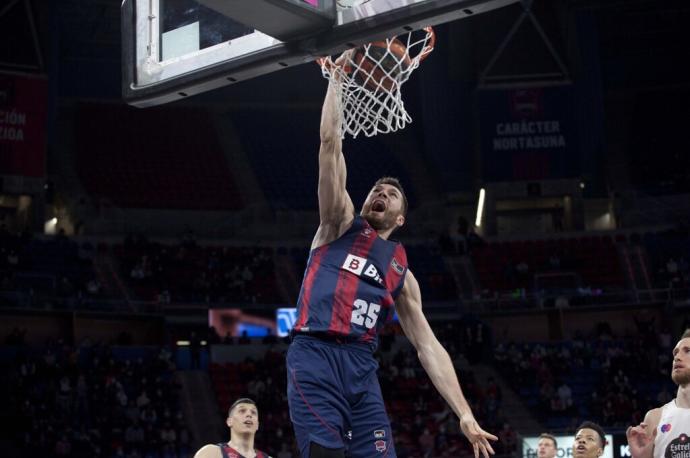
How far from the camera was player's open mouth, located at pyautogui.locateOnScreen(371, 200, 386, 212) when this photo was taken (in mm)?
5859

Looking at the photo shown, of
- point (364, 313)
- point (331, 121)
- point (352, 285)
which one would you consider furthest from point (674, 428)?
point (331, 121)

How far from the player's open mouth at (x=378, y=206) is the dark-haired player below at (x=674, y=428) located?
2224 millimetres

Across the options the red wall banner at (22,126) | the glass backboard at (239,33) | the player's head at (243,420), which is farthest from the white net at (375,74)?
the red wall banner at (22,126)

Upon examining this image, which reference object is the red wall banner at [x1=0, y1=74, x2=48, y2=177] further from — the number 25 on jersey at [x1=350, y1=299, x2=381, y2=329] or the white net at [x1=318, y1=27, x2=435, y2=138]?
the number 25 on jersey at [x1=350, y1=299, x2=381, y2=329]

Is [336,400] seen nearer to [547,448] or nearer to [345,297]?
[345,297]

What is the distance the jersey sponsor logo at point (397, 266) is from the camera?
228 inches

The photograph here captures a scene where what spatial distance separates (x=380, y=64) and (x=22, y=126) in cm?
2658

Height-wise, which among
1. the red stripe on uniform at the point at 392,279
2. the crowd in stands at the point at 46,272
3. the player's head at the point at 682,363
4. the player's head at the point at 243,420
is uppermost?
the crowd in stands at the point at 46,272

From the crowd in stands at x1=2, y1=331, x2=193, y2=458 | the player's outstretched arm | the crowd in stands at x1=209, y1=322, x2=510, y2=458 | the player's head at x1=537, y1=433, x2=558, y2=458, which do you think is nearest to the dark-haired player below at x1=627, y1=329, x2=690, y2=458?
the player's outstretched arm

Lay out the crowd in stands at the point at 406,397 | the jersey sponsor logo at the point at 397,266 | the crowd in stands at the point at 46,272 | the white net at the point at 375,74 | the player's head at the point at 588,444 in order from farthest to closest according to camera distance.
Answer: the crowd in stands at the point at 46,272
the crowd in stands at the point at 406,397
the player's head at the point at 588,444
the white net at the point at 375,74
the jersey sponsor logo at the point at 397,266

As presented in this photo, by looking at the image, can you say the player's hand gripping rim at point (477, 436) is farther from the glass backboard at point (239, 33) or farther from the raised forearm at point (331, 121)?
the glass backboard at point (239, 33)

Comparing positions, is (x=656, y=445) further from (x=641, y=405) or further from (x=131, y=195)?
(x=131, y=195)

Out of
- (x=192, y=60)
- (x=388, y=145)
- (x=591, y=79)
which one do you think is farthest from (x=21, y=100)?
(x=192, y=60)

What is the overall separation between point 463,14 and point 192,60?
5.46 ft
